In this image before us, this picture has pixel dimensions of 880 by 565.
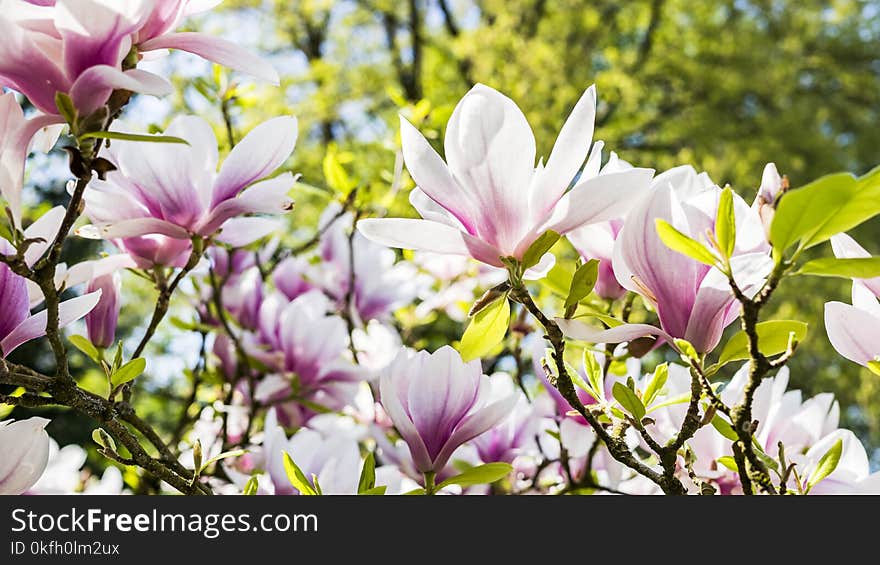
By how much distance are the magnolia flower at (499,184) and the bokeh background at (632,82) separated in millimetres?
2855

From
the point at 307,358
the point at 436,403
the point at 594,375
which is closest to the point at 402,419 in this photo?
the point at 436,403

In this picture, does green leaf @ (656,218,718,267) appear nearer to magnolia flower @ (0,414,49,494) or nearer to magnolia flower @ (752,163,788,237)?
magnolia flower @ (752,163,788,237)

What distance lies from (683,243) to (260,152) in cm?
33

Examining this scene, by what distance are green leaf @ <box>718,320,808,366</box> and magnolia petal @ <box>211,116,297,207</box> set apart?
0.33 m

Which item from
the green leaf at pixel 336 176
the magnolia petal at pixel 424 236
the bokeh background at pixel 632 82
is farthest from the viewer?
the bokeh background at pixel 632 82

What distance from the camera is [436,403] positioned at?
0.56 m

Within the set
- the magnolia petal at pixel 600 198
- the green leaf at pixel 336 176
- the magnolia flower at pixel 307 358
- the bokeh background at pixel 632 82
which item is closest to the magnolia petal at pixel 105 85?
the magnolia petal at pixel 600 198

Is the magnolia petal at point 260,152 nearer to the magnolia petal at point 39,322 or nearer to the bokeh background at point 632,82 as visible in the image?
the magnolia petal at point 39,322

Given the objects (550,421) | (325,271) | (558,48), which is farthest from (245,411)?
(558,48)

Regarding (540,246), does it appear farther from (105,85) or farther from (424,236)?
(105,85)

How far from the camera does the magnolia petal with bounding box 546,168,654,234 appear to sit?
0.43 metres

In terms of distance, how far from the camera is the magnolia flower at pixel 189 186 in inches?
22.4

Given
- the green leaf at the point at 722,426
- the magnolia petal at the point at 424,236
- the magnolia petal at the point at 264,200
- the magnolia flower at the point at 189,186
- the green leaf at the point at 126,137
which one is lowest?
the green leaf at the point at 722,426

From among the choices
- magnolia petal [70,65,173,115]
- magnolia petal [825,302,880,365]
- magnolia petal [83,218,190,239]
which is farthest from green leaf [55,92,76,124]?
magnolia petal [825,302,880,365]
